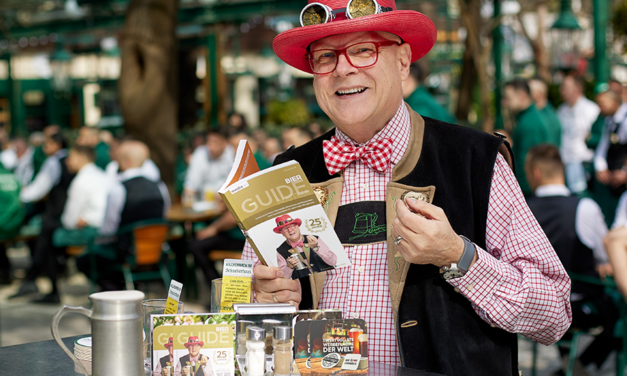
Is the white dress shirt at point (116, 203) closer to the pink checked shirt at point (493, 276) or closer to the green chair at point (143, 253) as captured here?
the green chair at point (143, 253)

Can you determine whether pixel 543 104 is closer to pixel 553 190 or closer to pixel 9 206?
pixel 553 190

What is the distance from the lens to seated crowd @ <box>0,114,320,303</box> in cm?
683

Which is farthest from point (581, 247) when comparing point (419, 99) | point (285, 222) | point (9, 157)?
point (9, 157)

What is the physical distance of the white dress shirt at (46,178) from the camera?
8.63 metres

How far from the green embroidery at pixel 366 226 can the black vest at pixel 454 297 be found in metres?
0.16

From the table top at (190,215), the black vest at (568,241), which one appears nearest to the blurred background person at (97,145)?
the table top at (190,215)

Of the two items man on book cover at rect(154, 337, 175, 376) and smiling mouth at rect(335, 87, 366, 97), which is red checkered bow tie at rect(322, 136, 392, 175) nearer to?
smiling mouth at rect(335, 87, 366, 97)

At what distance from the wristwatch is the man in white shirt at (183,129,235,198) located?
728cm

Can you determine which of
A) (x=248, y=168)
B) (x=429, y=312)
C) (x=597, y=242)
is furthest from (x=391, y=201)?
(x=597, y=242)

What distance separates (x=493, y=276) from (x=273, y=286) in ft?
2.05

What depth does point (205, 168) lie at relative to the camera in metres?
9.36

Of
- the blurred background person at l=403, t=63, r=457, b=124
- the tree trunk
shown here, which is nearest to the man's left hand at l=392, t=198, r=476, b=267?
the blurred background person at l=403, t=63, r=457, b=124

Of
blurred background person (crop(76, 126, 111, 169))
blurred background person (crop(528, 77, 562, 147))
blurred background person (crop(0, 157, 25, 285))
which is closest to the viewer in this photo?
blurred background person (crop(528, 77, 562, 147))

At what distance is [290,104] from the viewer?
54.1 feet
